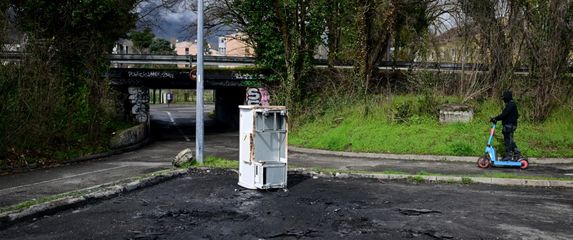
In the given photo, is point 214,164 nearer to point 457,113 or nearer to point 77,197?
point 77,197

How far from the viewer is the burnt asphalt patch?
6.67m

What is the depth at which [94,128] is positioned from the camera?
59.9 feet

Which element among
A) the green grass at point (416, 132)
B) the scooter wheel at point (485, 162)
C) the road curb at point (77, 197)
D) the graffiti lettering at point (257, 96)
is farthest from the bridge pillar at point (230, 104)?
the road curb at point (77, 197)

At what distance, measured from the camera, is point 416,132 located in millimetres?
17484

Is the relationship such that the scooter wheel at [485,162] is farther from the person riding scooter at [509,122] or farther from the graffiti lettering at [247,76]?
the graffiti lettering at [247,76]

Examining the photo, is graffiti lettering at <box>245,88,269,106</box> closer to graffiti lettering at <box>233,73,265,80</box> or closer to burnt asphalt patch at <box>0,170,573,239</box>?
graffiti lettering at <box>233,73,265,80</box>

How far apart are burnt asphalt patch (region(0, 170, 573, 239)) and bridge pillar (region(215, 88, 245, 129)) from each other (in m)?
23.3

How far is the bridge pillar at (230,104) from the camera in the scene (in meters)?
34.6

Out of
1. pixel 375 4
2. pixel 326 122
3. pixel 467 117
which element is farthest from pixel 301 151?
pixel 375 4

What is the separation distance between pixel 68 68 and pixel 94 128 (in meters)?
2.62

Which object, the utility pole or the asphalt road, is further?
the utility pole

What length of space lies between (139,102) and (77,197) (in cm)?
1841

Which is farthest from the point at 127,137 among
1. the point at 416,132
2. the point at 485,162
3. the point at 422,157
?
the point at 485,162

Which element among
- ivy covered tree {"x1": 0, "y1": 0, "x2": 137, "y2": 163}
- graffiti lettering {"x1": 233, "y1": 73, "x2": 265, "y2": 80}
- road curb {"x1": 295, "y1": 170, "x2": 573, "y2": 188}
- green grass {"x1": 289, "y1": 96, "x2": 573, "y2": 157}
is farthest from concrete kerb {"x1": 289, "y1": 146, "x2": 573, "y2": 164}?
graffiti lettering {"x1": 233, "y1": 73, "x2": 265, "y2": 80}
